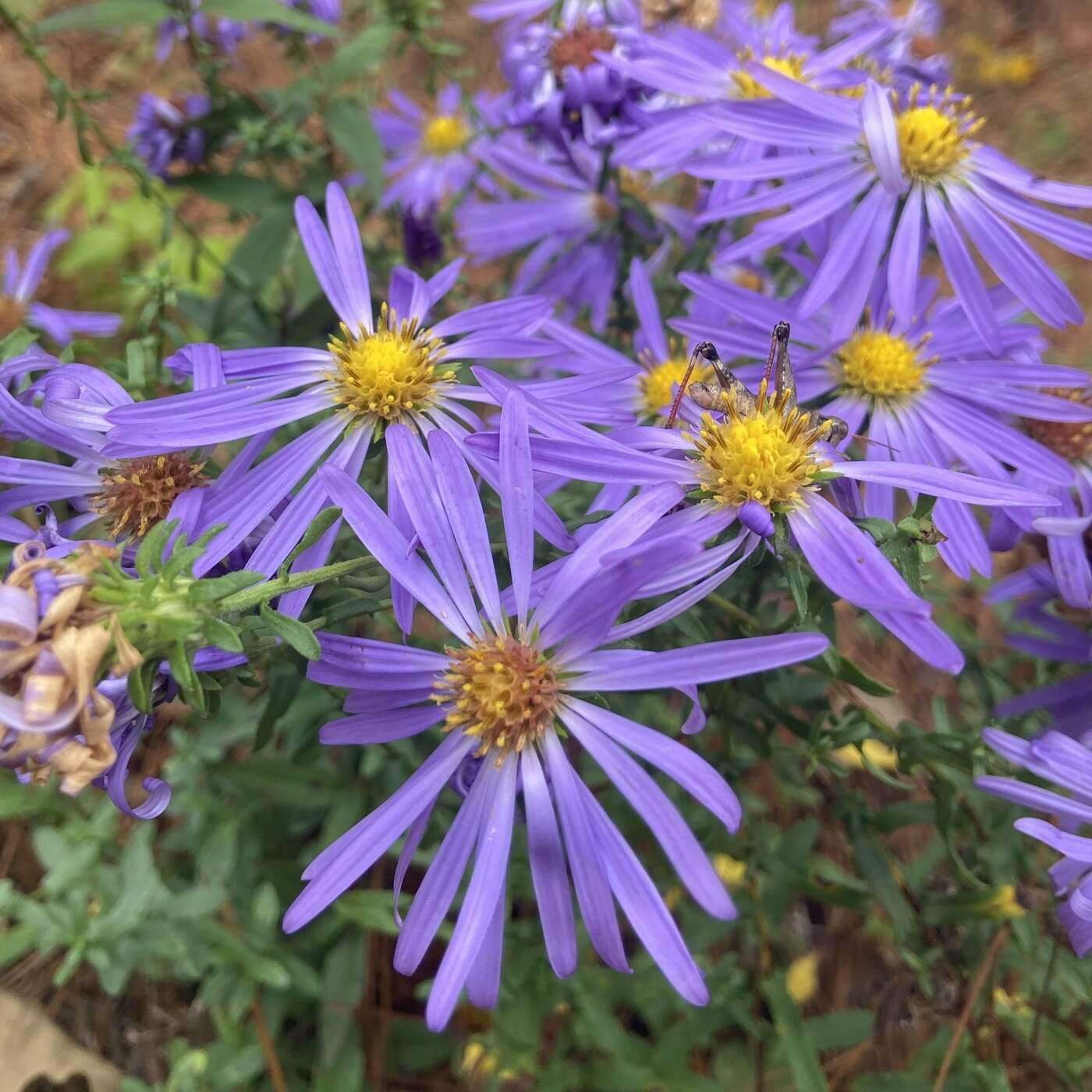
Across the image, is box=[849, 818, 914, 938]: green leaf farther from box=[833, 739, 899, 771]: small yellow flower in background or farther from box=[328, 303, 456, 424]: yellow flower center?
box=[328, 303, 456, 424]: yellow flower center

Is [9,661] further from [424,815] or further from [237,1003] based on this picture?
[237,1003]

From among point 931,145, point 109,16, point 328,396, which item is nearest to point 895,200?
point 931,145

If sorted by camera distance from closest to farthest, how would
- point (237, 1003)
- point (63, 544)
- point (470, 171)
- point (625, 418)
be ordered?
point (63, 544) → point (625, 418) → point (237, 1003) → point (470, 171)

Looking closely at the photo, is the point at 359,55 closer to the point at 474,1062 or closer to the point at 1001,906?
the point at 1001,906

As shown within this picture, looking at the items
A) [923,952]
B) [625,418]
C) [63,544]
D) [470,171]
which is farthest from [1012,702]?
[470,171]

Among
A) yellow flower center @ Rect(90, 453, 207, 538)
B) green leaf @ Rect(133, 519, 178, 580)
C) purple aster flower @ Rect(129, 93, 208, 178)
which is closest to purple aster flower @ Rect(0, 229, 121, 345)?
purple aster flower @ Rect(129, 93, 208, 178)

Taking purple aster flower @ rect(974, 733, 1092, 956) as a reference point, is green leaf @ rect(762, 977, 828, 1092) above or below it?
below
